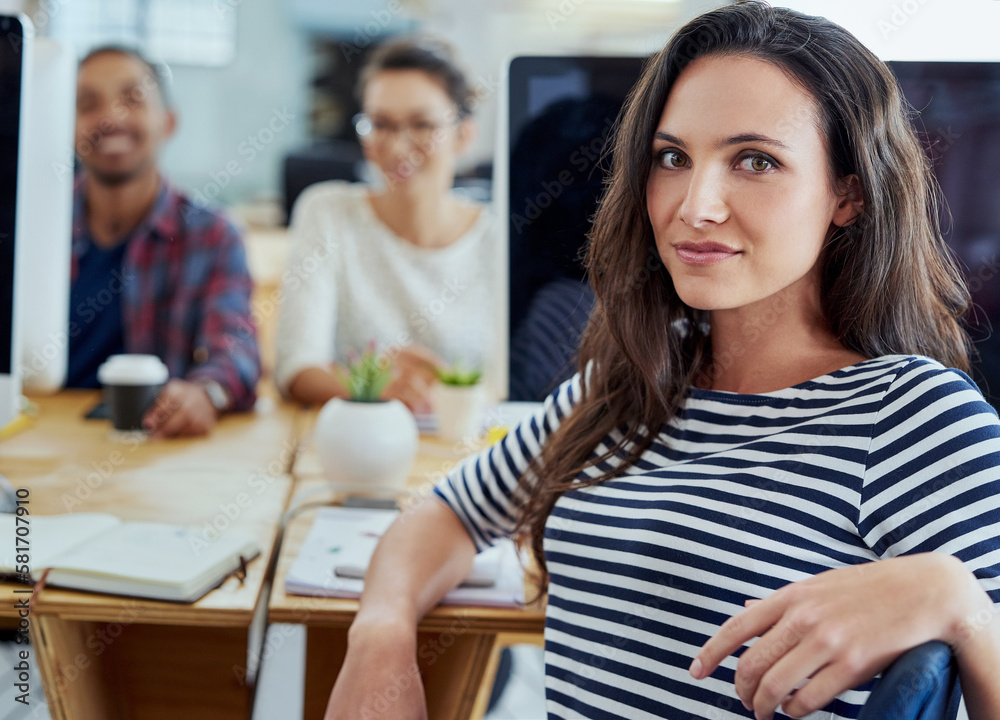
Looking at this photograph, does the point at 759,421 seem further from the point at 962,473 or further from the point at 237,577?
the point at 237,577

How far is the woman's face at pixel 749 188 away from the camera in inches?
32.3

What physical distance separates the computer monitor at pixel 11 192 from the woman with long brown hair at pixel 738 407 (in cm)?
60

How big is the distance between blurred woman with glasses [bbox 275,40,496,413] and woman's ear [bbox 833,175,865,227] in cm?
147

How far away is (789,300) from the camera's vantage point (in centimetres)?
91

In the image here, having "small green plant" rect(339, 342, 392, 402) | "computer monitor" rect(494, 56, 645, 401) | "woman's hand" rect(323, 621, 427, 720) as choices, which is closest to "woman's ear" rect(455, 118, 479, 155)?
"computer monitor" rect(494, 56, 645, 401)

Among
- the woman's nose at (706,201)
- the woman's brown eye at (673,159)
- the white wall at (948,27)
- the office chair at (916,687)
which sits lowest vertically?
the office chair at (916,687)

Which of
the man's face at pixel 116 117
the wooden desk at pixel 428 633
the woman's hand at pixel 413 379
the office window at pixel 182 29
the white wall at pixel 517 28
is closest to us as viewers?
the wooden desk at pixel 428 633

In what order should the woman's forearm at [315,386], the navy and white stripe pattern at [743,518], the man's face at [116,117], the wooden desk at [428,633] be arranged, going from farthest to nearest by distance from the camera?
the man's face at [116,117]
the woman's forearm at [315,386]
the wooden desk at [428,633]
the navy and white stripe pattern at [743,518]

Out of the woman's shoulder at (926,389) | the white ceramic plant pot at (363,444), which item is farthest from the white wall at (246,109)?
the woman's shoulder at (926,389)

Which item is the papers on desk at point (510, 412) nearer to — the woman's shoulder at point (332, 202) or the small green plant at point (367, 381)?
the small green plant at point (367, 381)

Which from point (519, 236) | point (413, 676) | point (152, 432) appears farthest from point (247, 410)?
point (413, 676)

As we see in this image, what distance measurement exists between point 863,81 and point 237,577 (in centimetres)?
81

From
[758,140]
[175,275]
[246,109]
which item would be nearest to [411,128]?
[175,275]

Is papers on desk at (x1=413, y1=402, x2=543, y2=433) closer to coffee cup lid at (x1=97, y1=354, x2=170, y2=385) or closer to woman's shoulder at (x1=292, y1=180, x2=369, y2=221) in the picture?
coffee cup lid at (x1=97, y1=354, x2=170, y2=385)
